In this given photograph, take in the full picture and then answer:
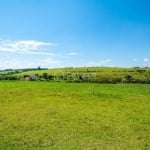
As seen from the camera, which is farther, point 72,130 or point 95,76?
point 95,76

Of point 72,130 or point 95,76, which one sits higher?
point 95,76

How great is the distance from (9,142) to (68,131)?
3.81 m

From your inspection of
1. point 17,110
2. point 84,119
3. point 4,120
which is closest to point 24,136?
point 4,120

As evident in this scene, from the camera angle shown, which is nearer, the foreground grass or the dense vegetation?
the foreground grass

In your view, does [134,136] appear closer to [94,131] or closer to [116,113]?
[94,131]

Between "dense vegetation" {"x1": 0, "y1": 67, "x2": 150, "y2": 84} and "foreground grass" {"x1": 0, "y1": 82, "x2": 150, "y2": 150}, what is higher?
"dense vegetation" {"x1": 0, "y1": 67, "x2": 150, "y2": 84}

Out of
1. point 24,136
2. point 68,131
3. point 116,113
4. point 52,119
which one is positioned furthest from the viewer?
point 116,113

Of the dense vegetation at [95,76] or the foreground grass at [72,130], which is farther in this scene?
the dense vegetation at [95,76]

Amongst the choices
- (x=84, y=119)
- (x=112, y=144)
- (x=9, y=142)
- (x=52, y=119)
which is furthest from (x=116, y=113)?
(x=9, y=142)

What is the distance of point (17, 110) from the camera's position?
85.2 ft

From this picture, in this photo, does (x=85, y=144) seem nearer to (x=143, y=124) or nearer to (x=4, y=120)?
(x=143, y=124)

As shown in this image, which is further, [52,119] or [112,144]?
[52,119]

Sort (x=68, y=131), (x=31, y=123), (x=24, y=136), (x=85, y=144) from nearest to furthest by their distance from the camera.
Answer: (x=85, y=144) < (x=24, y=136) < (x=68, y=131) < (x=31, y=123)

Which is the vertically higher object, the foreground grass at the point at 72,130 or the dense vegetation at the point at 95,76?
the dense vegetation at the point at 95,76
